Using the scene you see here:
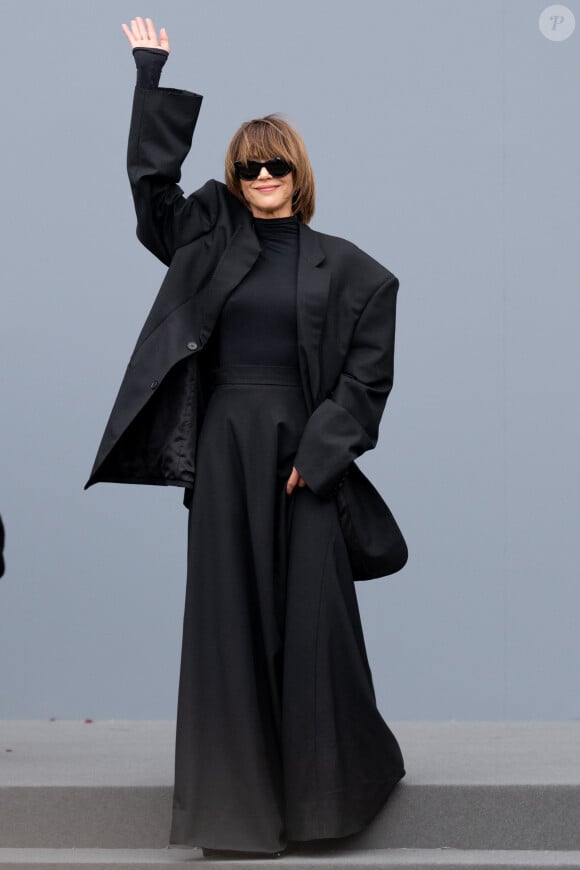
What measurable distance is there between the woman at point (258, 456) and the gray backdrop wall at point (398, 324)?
4.94 feet

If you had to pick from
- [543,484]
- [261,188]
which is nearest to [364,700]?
[261,188]

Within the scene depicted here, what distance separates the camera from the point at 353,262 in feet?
12.0

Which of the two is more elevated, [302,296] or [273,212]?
[273,212]

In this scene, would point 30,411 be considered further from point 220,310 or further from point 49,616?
point 220,310

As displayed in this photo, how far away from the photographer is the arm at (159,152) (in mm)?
3521

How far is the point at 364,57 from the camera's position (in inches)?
204

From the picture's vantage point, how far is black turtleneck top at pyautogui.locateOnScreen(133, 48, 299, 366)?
3566 millimetres

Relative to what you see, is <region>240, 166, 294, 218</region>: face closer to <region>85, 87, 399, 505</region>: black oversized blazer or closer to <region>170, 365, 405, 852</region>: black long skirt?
<region>85, 87, 399, 505</region>: black oversized blazer

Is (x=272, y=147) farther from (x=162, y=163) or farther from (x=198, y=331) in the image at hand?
(x=198, y=331)

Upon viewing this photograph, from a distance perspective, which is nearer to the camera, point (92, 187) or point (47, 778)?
point (47, 778)

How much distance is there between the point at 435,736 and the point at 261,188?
6.09ft

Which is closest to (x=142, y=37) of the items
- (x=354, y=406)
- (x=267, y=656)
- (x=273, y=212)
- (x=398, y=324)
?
(x=273, y=212)

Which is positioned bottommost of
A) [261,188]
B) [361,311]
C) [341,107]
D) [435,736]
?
[435,736]

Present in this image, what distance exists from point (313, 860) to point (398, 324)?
83.6 inches
